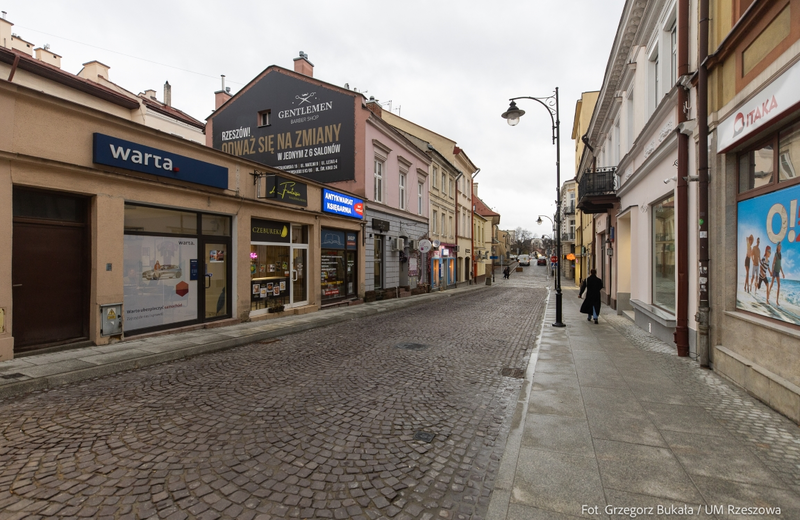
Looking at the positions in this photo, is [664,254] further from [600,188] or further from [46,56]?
[46,56]

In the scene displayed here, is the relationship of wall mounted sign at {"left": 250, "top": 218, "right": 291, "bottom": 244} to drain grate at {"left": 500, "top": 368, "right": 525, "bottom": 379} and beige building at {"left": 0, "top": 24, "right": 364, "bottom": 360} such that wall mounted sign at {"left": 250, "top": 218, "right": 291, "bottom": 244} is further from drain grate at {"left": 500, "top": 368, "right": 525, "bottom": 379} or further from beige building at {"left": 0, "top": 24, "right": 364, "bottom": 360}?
drain grate at {"left": 500, "top": 368, "right": 525, "bottom": 379}

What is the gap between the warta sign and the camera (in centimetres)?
Result: 424

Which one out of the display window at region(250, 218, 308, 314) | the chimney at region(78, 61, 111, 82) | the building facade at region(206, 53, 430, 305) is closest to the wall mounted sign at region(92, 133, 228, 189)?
the display window at region(250, 218, 308, 314)

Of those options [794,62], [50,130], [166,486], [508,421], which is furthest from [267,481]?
[50,130]

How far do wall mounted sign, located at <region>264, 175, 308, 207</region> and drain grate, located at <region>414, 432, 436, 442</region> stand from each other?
930 cm

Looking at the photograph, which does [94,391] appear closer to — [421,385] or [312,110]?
[421,385]

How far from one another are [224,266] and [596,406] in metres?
9.68

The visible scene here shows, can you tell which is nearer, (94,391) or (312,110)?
(94,391)

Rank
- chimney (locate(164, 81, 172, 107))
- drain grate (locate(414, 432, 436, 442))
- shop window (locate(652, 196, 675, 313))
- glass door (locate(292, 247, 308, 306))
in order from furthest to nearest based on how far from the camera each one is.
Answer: chimney (locate(164, 81, 172, 107)), glass door (locate(292, 247, 308, 306)), shop window (locate(652, 196, 675, 313)), drain grate (locate(414, 432, 436, 442))

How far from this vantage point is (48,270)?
23.6 feet

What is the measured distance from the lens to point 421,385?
5.76m

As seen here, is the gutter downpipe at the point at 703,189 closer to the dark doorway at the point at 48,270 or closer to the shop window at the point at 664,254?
the shop window at the point at 664,254

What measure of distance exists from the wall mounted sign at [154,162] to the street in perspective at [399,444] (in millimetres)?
4425

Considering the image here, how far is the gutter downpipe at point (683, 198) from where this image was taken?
23.4 ft
